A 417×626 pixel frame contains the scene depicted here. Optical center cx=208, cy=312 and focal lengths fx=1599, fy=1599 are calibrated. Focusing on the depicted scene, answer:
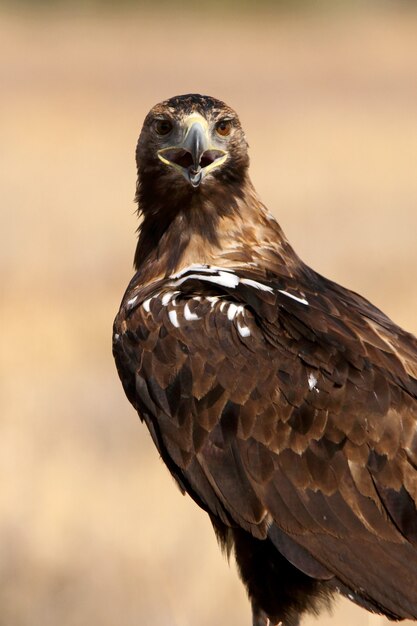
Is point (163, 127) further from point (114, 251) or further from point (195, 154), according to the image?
point (114, 251)

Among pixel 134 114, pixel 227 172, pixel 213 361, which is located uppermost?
pixel 134 114

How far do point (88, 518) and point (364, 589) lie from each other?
3.26 meters

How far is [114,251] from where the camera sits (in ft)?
49.1

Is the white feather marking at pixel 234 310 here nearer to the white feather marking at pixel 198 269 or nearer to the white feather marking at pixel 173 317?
the white feather marking at pixel 173 317

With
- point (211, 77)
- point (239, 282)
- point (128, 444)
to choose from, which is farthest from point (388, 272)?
point (211, 77)

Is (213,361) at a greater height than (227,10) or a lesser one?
lesser

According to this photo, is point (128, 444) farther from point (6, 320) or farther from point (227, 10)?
point (227, 10)

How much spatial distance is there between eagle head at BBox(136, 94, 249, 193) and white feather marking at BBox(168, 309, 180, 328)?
59 centimetres

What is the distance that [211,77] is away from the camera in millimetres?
33062

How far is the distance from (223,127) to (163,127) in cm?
25

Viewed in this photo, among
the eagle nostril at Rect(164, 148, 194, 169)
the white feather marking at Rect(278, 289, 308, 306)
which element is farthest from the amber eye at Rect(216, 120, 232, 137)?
the white feather marking at Rect(278, 289, 308, 306)

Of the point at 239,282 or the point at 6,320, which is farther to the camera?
the point at 6,320

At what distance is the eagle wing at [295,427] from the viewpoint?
544 cm

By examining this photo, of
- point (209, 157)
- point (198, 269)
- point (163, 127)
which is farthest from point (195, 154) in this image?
point (198, 269)
